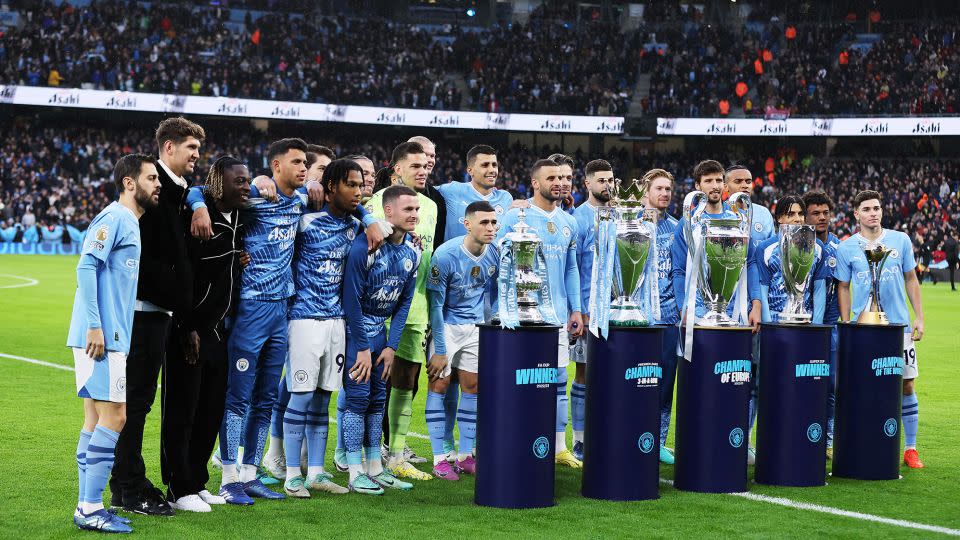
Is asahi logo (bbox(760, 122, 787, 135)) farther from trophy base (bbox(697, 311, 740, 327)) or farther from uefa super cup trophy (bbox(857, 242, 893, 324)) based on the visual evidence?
trophy base (bbox(697, 311, 740, 327))

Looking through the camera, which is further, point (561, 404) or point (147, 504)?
point (561, 404)

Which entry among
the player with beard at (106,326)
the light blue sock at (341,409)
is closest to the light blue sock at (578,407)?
the light blue sock at (341,409)

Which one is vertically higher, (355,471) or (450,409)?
(450,409)

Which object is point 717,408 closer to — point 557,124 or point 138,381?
point 138,381

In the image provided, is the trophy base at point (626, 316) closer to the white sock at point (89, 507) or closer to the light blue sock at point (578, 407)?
the light blue sock at point (578, 407)

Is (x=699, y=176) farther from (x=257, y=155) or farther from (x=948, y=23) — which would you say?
(x=948, y=23)

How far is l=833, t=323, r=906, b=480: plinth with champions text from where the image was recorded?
6.97 m

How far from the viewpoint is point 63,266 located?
28.3 metres

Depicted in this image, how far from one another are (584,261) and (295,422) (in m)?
2.68

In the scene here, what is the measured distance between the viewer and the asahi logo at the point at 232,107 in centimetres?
3719

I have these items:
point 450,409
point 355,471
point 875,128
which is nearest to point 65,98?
point 875,128

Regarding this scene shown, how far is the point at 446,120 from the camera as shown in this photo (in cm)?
3847

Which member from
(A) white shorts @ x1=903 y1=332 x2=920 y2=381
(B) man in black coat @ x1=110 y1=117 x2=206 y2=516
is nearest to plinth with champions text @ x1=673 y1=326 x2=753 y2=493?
(A) white shorts @ x1=903 y1=332 x2=920 y2=381

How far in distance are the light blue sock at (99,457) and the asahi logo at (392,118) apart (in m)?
33.3
